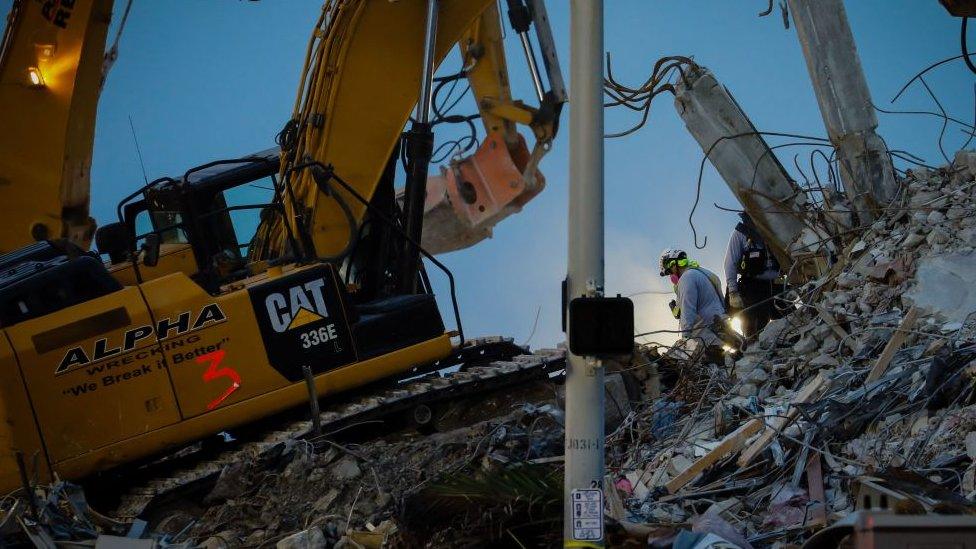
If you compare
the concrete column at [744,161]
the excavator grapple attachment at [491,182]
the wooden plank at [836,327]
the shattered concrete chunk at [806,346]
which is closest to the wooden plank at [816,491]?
the wooden plank at [836,327]

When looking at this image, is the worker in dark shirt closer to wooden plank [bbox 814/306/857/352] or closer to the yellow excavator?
wooden plank [bbox 814/306/857/352]

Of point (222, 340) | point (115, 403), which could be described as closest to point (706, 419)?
point (222, 340)

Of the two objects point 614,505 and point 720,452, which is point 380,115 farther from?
point 614,505

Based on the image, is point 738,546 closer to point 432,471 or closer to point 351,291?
point 432,471

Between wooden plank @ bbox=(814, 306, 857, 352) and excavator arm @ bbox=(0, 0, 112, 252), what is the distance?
19.7 feet

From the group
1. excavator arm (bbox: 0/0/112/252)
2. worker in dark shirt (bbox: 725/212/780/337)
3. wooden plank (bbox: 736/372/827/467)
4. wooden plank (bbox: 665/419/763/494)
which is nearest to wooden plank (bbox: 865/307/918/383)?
wooden plank (bbox: 736/372/827/467)

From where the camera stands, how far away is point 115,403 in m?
9.32

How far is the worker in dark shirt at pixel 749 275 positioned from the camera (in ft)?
42.7

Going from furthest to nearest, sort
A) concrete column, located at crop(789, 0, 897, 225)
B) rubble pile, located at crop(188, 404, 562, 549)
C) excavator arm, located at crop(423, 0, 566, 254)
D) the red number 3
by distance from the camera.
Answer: concrete column, located at crop(789, 0, 897, 225), excavator arm, located at crop(423, 0, 566, 254), the red number 3, rubble pile, located at crop(188, 404, 562, 549)

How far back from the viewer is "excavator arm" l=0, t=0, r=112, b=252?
10.2 m

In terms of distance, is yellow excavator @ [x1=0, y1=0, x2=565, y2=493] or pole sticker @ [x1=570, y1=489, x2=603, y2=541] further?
yellow excavator @ [x1=0, y1=0, x2=565, y2=493]

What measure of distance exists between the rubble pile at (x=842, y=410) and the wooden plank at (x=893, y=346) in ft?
0.04

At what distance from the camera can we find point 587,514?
5.94 meters

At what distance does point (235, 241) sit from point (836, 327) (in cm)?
473
